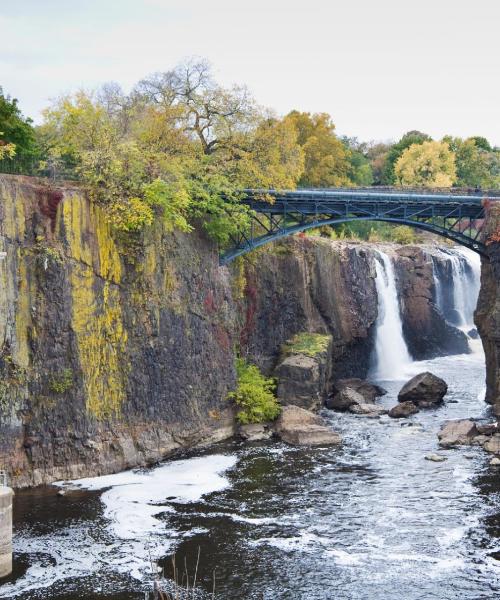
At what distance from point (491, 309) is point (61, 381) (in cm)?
2568

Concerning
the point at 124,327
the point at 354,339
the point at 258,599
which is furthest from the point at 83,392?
the point at 354,339

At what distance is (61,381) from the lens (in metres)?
31.0

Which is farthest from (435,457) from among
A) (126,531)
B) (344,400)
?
(126,531)

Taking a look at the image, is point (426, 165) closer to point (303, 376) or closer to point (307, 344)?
point (307, 344)

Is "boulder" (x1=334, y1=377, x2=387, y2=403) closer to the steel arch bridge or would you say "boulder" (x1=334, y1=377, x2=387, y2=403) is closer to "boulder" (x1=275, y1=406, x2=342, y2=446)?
"boulder" (x1=275, y1=406, x2=342, y2=446)

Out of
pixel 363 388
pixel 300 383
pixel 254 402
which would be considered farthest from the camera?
pixel 363 388

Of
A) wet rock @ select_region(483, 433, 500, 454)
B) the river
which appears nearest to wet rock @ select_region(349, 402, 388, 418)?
the river

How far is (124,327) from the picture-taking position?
33.9 m

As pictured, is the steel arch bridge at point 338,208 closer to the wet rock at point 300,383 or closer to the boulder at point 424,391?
the wet rock at point 300,383

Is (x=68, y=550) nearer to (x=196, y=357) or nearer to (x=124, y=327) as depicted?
(x=124, y=327)

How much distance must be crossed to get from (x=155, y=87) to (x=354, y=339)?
865 inches

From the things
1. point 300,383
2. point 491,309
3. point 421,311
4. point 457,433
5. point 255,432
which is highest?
point 491,309

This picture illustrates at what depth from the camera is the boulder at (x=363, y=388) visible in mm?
48688

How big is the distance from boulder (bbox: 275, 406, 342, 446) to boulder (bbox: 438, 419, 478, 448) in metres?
4.98
